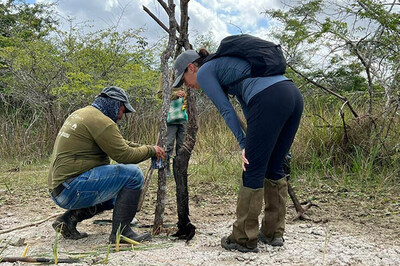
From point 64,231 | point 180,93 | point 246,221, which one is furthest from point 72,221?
point 180,93

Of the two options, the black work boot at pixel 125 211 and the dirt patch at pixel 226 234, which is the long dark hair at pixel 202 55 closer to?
the black work boot at pixel 125 211

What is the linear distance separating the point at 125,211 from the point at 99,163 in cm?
42

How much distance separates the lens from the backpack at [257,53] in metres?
2.68

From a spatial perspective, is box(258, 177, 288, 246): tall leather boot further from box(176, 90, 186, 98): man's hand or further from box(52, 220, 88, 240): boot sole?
box(176, 90, 186, 98): man's hand

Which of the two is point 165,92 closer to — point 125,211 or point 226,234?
point 125,211

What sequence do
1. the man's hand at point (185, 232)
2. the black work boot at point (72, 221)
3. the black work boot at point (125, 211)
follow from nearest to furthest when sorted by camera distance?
the black work boot at point (125, 211), the man's hand at point (185, 232), the black work boot at point (72, 221)

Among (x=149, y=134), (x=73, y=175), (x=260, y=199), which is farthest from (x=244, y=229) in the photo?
(x=149, y=134)

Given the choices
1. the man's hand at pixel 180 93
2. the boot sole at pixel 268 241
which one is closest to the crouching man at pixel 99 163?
the boot sole at pixel 268 241

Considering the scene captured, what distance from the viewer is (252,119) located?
8.87ft

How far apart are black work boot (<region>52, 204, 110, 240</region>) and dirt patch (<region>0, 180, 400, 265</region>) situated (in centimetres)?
6

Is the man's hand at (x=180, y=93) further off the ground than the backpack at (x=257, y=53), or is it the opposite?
the backpack at (x=257, y=53)

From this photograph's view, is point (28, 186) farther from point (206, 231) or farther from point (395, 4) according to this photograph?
point (395, 4)

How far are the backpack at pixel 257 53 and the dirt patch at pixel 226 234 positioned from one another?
119cm

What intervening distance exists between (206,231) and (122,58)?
7952mm
